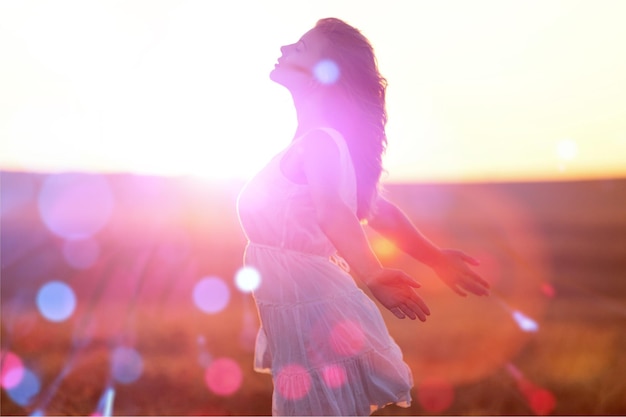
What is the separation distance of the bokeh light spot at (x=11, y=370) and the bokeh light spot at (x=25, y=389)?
0.04 meters

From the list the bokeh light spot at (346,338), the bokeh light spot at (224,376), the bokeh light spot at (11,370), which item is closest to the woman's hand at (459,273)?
the bokeh light spot at (346,338)

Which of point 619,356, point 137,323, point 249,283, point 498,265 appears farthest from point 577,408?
point 498,265

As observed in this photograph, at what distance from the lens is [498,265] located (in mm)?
16344

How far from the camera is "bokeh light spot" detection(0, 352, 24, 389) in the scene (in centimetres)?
565

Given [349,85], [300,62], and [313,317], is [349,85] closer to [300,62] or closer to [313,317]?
[300,62]

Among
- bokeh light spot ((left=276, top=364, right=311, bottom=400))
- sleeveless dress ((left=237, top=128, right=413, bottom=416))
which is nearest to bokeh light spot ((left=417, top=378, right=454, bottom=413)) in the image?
sleeveless dress ((left=237, top=128, right=413, bottom=416))

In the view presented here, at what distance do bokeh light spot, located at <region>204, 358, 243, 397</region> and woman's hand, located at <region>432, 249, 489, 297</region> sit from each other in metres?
3.12

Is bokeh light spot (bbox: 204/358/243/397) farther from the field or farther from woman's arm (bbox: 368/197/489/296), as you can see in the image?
woman's arm (bbox: 368/197/489/296)

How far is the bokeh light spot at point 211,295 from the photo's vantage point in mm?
10055

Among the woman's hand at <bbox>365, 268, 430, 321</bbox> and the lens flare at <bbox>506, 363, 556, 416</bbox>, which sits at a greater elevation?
the woman's hand at <bbox>365, 268, 430, 321</bbox>

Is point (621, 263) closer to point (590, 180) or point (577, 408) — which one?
point (577, 408)

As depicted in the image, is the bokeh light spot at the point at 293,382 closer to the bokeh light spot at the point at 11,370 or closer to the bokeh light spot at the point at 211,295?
the bokeh light spot at the point at 11,370

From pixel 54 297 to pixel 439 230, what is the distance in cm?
1758

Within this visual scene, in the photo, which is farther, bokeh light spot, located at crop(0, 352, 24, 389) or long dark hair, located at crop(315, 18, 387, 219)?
bokeh light spot, located at crop(0, 352, 24, 389)
